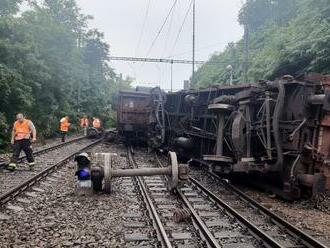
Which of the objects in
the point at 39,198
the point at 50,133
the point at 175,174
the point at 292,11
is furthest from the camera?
the point at 292,11

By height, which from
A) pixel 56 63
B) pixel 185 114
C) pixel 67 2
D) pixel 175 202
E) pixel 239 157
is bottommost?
pixel 175 202

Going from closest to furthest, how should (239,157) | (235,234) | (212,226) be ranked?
1. (235,234)
2. (212,226)
3. (239,157)

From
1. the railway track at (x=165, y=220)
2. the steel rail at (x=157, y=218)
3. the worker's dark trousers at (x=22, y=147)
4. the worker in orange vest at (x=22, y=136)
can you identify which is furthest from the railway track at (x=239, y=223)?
the worker in orange vest at (x=22, y=136)

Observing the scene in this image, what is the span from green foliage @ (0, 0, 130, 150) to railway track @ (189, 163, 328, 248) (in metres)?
10.8

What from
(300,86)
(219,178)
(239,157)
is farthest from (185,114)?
(300,86)

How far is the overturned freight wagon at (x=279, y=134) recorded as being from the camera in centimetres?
882

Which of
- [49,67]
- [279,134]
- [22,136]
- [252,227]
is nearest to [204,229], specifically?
[252,227]

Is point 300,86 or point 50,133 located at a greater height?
point 300,86

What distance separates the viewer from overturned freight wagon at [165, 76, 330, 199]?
8.82m

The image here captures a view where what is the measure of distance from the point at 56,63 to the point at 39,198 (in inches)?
832

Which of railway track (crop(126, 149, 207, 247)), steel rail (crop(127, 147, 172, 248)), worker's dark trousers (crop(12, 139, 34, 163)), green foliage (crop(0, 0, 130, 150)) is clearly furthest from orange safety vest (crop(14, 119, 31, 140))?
green foliage (crop(0, 0, 130, 150))

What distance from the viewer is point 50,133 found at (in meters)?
27.9

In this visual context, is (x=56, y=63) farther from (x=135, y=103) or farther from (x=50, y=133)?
(x=135, y=103)

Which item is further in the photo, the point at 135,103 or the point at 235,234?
the point at 135,103
